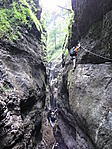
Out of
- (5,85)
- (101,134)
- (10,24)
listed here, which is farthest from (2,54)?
(101,134)

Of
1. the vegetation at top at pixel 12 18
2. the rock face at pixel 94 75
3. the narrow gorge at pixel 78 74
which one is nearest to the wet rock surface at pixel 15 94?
the narrow gorge at pixel 78 74

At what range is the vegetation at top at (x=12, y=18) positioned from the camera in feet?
17.6

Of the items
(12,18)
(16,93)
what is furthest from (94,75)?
(12,18)

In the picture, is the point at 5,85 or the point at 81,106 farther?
the point at 81,106

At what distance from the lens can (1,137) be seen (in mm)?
3566

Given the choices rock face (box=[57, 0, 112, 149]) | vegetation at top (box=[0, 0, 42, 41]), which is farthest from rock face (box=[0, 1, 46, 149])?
rock face (box=[57, 0, 112, 149])

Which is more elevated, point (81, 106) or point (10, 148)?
point (81, 106)

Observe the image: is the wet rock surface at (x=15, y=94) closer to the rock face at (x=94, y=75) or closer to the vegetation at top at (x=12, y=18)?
the vegetation at top at (x=12, y=18)

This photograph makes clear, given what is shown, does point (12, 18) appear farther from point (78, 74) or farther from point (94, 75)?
point (94, 75)

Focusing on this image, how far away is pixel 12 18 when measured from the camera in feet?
20.2

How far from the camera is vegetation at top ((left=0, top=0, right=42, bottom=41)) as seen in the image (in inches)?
211

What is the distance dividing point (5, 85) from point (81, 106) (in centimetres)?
374

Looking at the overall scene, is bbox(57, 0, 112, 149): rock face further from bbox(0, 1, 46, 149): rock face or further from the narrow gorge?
bbox(0, 1, 46, 149): rock face

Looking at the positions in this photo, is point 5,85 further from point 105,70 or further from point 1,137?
point 105,70
